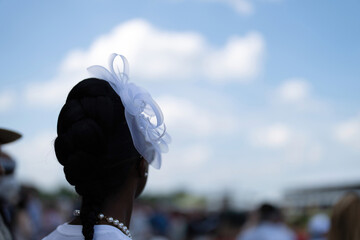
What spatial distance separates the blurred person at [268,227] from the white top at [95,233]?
481 centimetres

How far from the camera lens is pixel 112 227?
1.54 metres

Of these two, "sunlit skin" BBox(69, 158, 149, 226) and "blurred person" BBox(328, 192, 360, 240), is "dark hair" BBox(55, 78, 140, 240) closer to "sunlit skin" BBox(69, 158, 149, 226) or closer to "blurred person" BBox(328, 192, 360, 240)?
"sunlit skin" BBox(69, 158, 149, 226)

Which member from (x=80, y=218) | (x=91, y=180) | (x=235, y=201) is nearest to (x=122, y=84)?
(x=91, y=180)

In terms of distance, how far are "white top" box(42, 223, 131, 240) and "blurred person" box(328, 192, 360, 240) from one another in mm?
2070

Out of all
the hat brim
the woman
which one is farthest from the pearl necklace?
the hat brim

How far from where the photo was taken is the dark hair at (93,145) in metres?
1.51

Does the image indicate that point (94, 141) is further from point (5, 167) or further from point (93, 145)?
point (5, 167)

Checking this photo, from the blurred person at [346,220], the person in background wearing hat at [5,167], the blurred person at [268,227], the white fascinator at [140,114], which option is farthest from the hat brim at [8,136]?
the blurred person at [268,227]

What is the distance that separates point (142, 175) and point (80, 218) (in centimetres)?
28

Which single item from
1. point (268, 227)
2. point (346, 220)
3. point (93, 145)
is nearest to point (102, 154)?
point (93, 145)

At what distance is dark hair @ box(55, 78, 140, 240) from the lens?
151cm

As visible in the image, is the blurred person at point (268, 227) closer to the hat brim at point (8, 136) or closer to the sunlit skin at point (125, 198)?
the hat brim at point (8, 136)

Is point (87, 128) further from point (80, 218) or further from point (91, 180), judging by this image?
point (80, 218)

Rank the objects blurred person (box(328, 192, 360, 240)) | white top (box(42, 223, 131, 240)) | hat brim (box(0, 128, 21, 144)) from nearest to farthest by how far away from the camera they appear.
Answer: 1. white top (box(42, 223, 131, 240))
2. hat brim (box(0, 128, 21, 144))
3. blurred person (box(328, 192, 360, 240))
